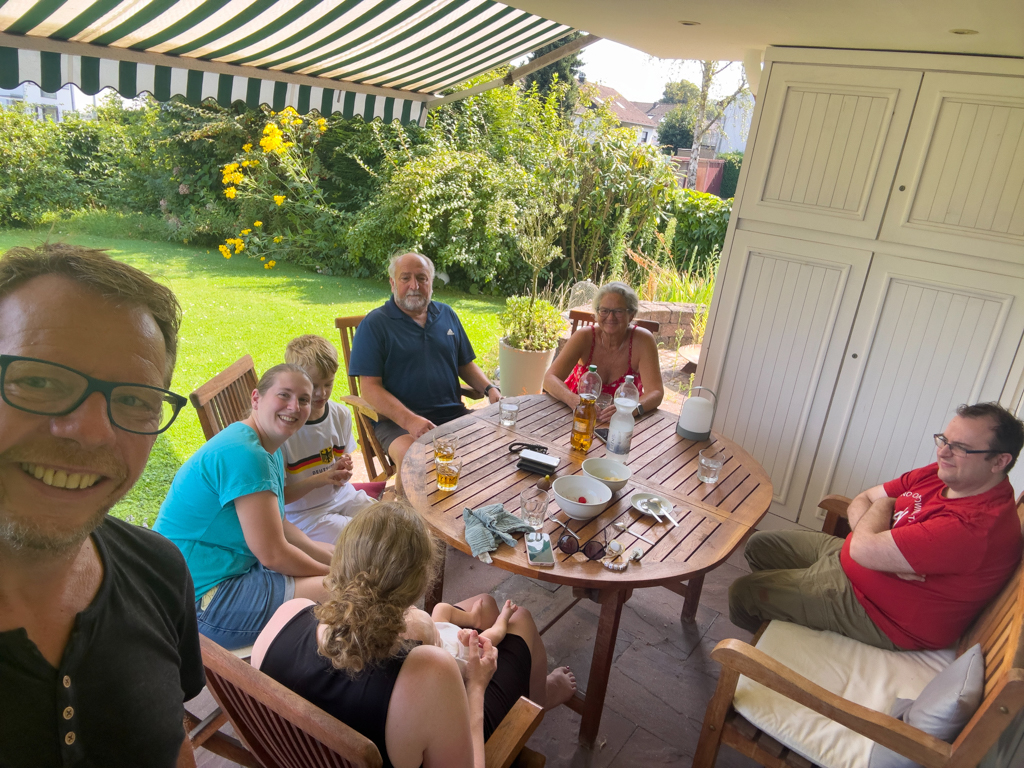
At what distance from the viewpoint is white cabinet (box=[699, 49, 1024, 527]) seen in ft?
9.00

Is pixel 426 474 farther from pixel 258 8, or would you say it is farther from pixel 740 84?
pixel 740 84

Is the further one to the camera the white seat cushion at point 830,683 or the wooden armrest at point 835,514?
the wooden armrest at point 835,514

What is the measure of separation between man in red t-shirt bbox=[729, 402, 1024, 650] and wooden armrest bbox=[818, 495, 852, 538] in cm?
24

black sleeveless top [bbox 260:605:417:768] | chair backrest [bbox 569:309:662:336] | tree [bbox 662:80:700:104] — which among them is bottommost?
black sleeveless top [bbox 260:605:417:768]

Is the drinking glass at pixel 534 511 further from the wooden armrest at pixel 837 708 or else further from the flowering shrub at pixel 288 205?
the flowering shrub at pixel 288 205

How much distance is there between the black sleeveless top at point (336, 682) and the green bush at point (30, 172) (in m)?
10.00

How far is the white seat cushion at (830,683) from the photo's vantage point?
1.57m

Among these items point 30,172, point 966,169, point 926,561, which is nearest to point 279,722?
point 926,561

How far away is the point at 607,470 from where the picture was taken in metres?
2.28

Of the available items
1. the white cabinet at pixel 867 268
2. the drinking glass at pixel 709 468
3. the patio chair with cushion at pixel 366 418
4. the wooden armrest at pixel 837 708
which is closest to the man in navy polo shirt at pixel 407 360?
the patio chair with cushion at pixel 366 418

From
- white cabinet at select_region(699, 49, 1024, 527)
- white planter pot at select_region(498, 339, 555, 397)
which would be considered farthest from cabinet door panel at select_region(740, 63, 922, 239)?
white planter pot at select_region(498, 339, 555, 397)

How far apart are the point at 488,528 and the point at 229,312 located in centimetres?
544

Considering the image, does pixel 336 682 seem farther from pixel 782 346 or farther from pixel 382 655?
pixel 782 346

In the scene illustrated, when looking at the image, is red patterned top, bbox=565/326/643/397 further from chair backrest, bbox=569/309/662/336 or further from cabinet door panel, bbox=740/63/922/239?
cabinet door panel, bbox=740/63/922/239
